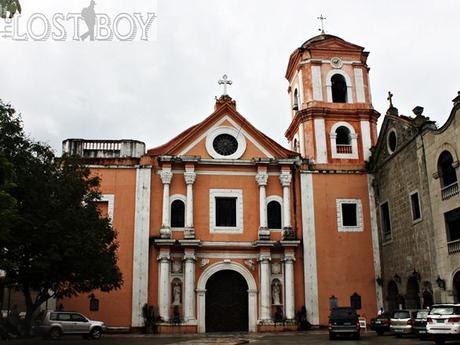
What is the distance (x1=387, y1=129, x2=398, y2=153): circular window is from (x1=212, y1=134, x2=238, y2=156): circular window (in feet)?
25.2

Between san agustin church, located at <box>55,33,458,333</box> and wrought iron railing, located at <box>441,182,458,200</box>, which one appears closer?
wrought iron railing, located at <box>441,182,458,200</box>

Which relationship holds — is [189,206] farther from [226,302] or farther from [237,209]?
[226,302]

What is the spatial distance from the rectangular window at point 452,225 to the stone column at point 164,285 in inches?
495

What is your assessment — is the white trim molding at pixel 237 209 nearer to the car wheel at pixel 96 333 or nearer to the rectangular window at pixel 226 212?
the rectangular window at pixel 226 212

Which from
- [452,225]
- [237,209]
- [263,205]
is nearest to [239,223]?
[237,209]

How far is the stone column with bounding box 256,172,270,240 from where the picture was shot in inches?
1080

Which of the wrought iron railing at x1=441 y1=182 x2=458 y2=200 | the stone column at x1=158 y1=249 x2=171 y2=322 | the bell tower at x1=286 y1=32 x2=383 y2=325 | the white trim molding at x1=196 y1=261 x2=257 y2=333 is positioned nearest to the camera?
the wrought iron railing at x1=441 y1=182 x2=458 y2=200

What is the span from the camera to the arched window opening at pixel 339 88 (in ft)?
102

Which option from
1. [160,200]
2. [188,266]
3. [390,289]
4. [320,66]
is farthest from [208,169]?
[390,289]

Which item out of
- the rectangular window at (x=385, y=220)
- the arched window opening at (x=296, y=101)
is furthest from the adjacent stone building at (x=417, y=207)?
the arched window opening at (x=296, y=101)

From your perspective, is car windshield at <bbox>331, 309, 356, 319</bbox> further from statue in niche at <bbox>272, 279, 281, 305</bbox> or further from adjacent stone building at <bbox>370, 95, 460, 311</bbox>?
statue in niche at <bbox>272, 279, 281, 305</bbox>

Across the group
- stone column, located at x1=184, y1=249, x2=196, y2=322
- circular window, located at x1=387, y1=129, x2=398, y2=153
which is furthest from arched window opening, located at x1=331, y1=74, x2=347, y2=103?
stone column, located at x1=184, y1=249, x2=196, y2=322

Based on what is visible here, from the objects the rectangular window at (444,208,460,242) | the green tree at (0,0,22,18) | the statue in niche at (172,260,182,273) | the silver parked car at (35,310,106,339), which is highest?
the green tree at (0,0,22,18)

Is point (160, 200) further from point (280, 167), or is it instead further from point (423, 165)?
point (423, 165)
